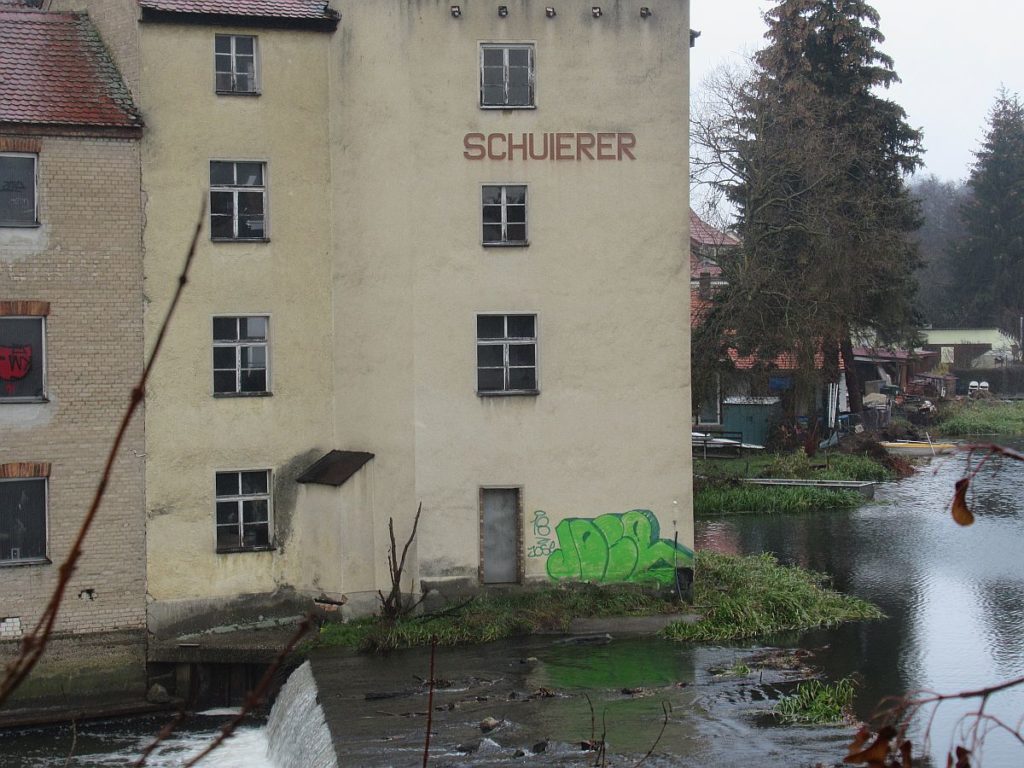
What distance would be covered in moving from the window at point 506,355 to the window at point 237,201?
3.75 metres

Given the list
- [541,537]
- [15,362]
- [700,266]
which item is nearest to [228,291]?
[15,362]

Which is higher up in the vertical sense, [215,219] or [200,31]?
[200,31]

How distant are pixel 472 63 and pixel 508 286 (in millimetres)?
3432

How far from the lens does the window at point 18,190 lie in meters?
17.8

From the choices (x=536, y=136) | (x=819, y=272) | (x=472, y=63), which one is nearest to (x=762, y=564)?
(x=536, y=136)

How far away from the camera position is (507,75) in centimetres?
1966

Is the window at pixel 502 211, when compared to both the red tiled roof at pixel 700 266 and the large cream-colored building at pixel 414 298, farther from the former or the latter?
the red tiled roof at pixel 700 266

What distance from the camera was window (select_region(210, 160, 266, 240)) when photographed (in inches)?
752

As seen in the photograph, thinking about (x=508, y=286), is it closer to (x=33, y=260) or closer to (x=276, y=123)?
(x=276, y=123)

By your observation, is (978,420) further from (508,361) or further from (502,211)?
(502,211)

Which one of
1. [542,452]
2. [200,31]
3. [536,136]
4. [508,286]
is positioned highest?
[200,31]

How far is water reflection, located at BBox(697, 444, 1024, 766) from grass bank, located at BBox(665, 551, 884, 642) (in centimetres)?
55

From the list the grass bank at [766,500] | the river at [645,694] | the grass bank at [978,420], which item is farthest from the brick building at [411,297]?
the grass bank at [978,420]

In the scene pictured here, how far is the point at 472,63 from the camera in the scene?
19516 mm
